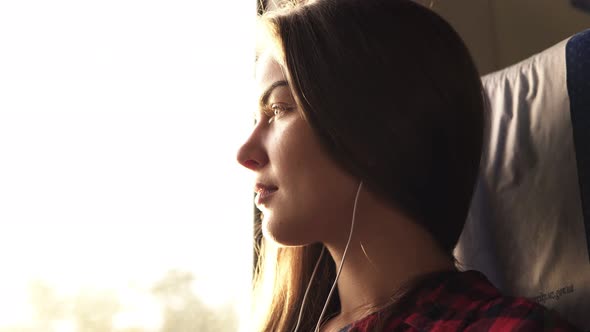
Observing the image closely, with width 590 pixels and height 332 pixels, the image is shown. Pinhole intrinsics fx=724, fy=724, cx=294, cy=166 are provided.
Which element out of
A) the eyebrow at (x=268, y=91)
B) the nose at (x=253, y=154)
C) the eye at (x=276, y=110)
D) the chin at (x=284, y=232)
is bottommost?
the chin at (x=284, y=232)

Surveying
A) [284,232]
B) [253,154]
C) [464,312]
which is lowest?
[464,312]

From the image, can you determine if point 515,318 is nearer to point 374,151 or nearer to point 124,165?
point 374,151

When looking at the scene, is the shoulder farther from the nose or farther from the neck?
the nose

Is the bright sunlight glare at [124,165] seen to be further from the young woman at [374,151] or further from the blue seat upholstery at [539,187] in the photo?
the blue seat upholstery at [539,187]

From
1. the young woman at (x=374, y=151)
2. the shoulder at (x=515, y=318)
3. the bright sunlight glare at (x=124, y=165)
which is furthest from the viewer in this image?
the bright sunlight glare at (x=124, y=165)

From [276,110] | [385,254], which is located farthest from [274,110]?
[385,254]

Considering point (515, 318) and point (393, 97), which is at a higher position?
point (393, 97)

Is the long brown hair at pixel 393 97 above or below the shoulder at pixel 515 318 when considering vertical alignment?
above

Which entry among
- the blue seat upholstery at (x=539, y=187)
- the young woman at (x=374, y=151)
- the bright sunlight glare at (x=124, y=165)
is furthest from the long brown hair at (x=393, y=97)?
the bright sunlight glare at (x=124, y=165)

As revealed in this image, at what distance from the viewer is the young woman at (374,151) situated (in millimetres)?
946

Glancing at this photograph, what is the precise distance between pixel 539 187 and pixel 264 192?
400 millimetres

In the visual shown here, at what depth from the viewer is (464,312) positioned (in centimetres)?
88

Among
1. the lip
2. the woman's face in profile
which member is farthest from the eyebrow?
the lip

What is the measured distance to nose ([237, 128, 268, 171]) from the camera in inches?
39.8
